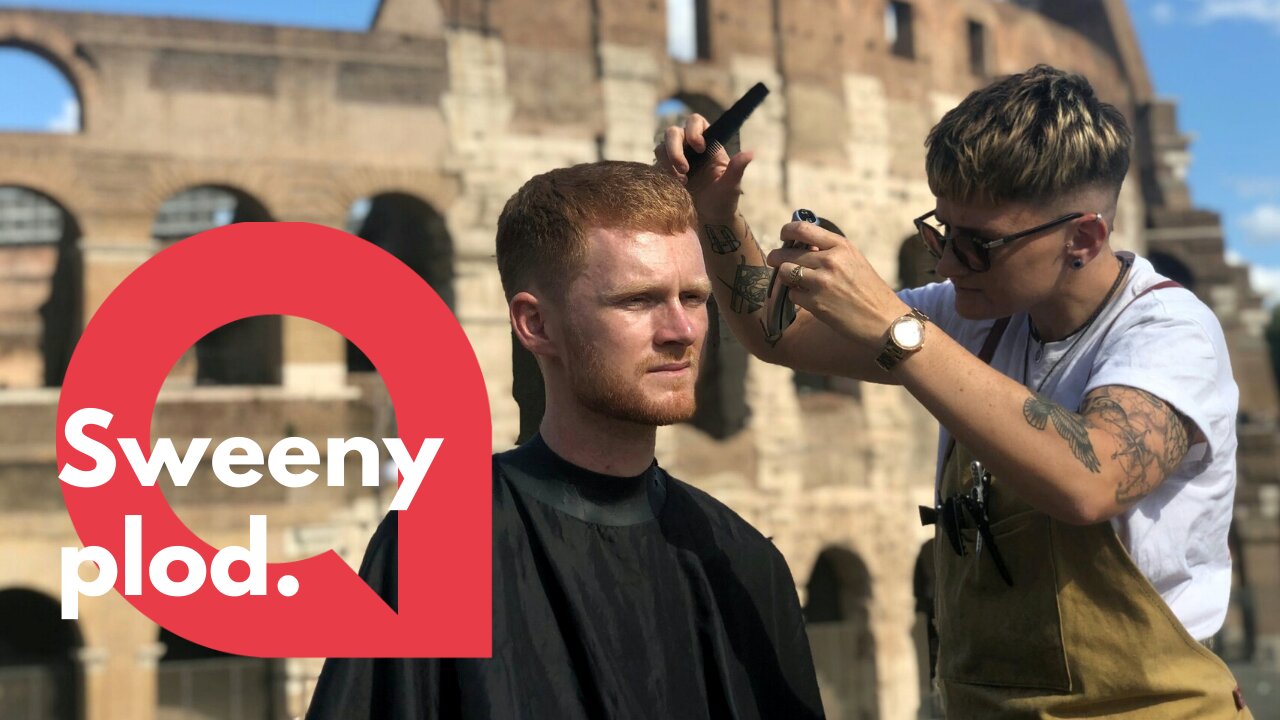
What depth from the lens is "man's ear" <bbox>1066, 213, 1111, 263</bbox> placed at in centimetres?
240

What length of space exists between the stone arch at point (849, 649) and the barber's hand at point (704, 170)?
1216 centimetres

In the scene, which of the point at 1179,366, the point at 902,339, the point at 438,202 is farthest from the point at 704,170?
the point at 438,202

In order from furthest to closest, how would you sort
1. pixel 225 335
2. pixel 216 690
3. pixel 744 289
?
pixel 225 335 → pixel 216 690 → pixel 744 289

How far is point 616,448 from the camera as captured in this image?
2.46 metres

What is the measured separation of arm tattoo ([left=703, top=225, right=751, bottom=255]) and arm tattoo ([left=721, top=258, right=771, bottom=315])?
4 cm

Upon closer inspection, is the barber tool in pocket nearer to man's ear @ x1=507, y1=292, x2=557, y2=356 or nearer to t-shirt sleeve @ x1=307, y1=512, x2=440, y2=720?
man's ear @ x1=507, y1=292, x2=557, y2=356

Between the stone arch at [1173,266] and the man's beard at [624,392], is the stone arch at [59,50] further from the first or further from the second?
the stone arch at [1173,266]

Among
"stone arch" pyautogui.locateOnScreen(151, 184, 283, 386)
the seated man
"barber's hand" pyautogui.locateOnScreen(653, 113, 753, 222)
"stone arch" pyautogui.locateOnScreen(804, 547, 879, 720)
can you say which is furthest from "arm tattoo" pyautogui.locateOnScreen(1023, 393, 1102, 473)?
"stone arch" pyautogui.locateOnScreen(804, 547, 879, 720)

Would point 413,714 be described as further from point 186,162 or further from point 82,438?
point 186,162

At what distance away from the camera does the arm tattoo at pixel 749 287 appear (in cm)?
298

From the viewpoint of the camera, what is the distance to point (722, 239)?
9.71 ft

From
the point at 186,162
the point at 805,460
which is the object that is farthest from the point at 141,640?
the point at 805,460

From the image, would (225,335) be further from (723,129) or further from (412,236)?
(723,129)

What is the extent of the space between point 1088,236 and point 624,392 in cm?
89
